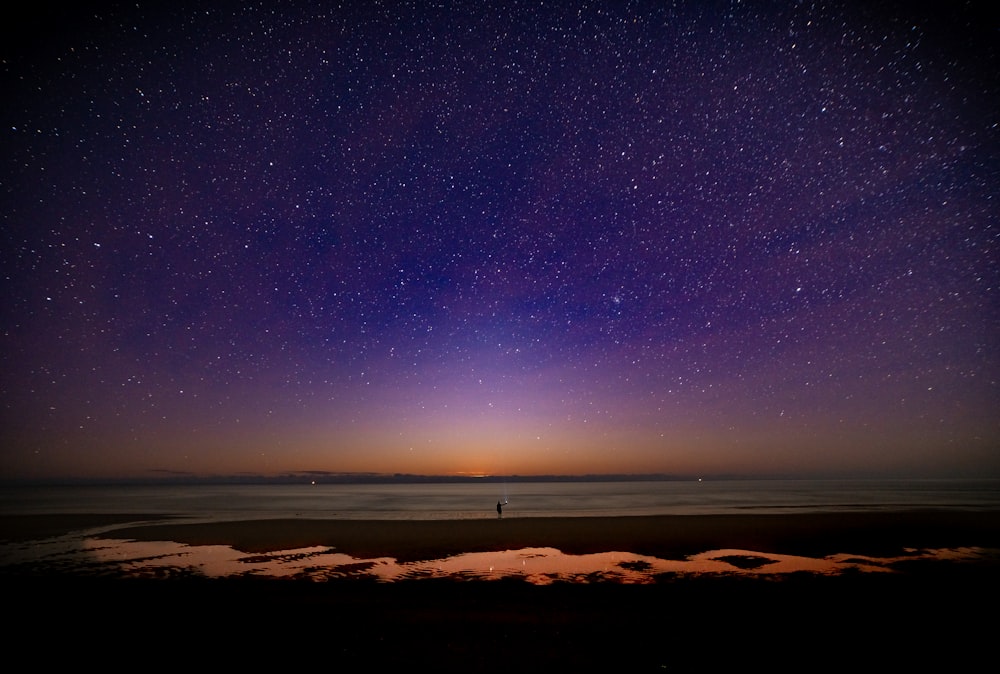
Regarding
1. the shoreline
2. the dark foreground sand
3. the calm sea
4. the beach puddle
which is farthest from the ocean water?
the dark foreground sand

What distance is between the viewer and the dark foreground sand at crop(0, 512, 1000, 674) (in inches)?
404

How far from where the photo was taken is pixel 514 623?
12453 millimetres

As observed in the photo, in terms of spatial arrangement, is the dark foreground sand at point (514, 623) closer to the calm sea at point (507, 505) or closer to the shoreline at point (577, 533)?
the shoreline at point (577, 533)

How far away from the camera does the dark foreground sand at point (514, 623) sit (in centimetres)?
1027

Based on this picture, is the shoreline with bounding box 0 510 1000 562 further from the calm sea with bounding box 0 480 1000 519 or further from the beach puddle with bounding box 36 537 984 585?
the calm sea with bounding box 0 480 1000 519

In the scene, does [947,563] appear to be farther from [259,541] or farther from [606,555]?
[259,541]

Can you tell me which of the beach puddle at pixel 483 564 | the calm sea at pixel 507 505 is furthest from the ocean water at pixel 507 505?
the beach puddle at pixel 483 564

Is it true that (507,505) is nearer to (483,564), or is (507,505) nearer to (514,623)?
(483,564)

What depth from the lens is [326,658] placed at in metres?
10.3

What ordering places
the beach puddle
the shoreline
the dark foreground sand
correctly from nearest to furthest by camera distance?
the dark foreground sand
the beach puddle
the shoreline

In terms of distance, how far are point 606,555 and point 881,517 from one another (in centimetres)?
2650

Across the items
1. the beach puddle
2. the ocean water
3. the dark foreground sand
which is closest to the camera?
the dark foreground sand

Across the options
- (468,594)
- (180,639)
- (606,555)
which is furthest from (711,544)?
(180,639)

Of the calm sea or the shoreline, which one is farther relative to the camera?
the calm sea
